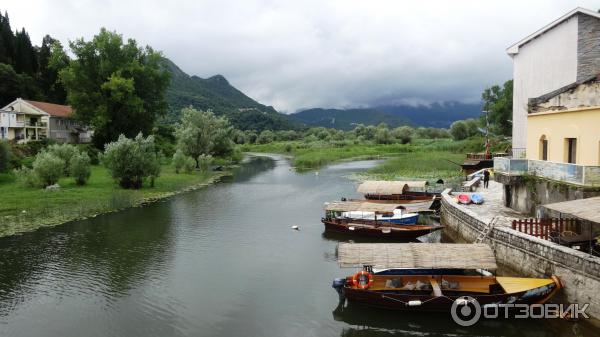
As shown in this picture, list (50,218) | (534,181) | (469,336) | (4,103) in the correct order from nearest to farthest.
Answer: (469,336)
(534,181)
(50,218)
(4,103)

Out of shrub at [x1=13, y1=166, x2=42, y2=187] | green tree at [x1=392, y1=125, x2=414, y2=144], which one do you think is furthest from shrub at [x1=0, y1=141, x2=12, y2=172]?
green tree at [x1=392, y1=125, x2=414, y2=144]

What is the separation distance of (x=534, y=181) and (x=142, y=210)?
2724 centimetres

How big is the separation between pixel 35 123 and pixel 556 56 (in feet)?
213

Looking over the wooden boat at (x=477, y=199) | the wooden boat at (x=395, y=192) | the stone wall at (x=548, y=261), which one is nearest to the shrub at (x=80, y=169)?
the wooden boat at (x=395, y=192)

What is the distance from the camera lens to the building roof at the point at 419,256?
17.6 metres

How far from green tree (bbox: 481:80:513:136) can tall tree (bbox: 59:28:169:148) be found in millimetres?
56895

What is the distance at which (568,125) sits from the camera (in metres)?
22.3

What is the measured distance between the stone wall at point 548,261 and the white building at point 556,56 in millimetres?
9265

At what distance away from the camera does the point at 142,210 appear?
121ft

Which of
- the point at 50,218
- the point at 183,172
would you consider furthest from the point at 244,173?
the point at 50,218

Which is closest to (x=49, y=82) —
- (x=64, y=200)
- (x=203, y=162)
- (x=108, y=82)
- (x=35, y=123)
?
(x=35, y=123)

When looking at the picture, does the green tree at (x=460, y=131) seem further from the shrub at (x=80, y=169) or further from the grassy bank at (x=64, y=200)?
the shrub at (x=80, y=169)

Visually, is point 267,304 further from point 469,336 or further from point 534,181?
point 534,181

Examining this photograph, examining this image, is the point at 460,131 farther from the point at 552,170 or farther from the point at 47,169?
the point at 552,170
